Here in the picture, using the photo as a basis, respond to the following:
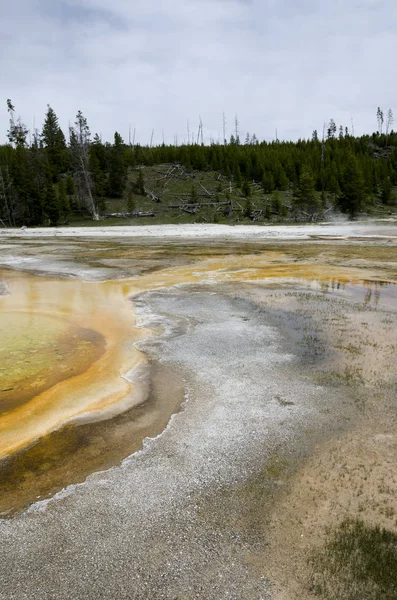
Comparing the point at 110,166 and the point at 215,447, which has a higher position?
the point at 110,166

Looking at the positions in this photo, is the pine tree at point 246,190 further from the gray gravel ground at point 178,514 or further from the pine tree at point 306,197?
the gray gravel ground at point 178,514

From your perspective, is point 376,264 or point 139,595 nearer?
point 139,595

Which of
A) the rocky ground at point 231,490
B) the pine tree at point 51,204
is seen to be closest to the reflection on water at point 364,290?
the rocky ground at point 231,490

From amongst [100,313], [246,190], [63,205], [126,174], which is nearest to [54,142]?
[126,174]

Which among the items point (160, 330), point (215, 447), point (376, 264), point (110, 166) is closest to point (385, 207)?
point (110, 166)

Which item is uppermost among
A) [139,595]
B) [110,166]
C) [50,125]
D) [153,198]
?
[50,125]

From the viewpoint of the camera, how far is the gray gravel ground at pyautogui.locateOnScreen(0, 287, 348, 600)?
297 centimetres

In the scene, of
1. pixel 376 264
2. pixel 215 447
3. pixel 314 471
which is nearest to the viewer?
pixel 314 471

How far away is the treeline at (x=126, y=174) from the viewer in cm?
4750

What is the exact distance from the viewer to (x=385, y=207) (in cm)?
5712

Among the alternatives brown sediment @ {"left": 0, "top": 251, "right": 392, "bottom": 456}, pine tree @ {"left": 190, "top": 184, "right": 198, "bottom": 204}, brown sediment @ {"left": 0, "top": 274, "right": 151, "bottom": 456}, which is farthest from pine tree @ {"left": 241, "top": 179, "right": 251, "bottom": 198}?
brown sediment @ {"left": 0, "top": 274, "right": 151, "bottom": 456}

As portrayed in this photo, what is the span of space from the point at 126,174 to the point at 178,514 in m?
55.5

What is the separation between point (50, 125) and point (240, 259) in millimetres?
58742

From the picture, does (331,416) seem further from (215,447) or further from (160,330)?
(160,330)
